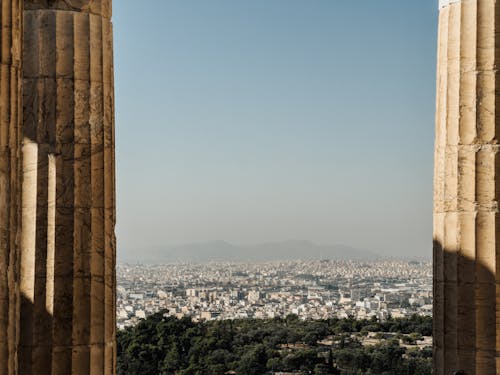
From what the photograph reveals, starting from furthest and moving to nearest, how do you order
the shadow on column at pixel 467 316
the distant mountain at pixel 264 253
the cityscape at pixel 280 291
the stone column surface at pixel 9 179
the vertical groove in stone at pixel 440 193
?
1. the distant mountain at pixel 264 253
2. the cityscape at pixel 280 291
3. the vertical groove in stone at pixel 440 193
4. the shadow on column at pixel 467 316
5. the stone column surface at pixel 9 179

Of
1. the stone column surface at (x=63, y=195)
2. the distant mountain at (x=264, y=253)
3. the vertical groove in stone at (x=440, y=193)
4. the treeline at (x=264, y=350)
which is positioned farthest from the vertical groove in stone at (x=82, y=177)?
the distant mountain at (x=264, y=253)

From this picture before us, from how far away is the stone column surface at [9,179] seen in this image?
45.2 ft

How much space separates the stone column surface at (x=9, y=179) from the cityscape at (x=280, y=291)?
58466mm

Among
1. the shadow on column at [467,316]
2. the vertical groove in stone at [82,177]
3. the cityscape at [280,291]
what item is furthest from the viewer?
the cityscape at [280,291]

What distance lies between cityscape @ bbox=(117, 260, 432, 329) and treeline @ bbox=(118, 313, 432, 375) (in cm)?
549

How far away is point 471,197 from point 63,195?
8718 millimetres

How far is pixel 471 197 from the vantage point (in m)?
22.3

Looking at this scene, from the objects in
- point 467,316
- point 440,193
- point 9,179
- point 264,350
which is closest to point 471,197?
point 440,193

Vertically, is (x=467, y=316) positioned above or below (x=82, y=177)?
below

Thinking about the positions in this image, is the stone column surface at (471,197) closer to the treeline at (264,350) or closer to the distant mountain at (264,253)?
the treeline at (264,350)

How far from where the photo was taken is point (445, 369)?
2238 centimetres

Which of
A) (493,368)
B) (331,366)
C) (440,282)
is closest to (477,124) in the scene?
(440,282)

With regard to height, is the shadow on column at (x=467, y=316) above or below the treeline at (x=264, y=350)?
above

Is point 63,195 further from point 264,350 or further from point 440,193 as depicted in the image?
point 264,350
